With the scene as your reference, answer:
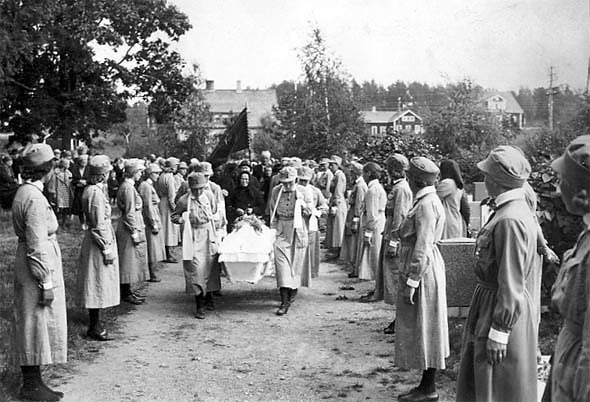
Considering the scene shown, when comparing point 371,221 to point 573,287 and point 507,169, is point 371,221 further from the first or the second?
point 573,287

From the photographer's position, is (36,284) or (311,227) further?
(311,227)

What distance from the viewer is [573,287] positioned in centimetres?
334

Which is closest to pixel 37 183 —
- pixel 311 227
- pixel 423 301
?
pixel 423 301

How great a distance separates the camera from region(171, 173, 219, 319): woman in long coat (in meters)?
10.1

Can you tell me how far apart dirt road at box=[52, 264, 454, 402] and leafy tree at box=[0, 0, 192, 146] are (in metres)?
18.6

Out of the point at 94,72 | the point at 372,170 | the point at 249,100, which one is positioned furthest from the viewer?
the point at 249,100

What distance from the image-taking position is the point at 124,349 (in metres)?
8.41

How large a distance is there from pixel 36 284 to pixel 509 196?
4093mm

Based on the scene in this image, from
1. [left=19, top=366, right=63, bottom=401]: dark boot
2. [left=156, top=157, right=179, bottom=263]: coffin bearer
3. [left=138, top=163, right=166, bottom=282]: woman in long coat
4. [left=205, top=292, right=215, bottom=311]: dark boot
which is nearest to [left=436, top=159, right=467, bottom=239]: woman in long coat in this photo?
[left=205, top=292, right=215, bottom=311]: dark boot

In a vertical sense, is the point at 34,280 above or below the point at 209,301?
above

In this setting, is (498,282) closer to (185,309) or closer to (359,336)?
(359,336)

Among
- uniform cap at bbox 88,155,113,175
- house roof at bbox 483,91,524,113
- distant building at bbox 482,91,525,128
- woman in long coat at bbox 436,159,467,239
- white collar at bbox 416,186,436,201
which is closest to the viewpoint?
white collar at bbox 416,186,436,201

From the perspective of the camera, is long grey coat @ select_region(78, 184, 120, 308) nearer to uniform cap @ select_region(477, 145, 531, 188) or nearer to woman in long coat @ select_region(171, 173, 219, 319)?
woman in long coat @ select_region(171, 173, 219, 319)

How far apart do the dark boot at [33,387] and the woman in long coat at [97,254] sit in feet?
6.50
